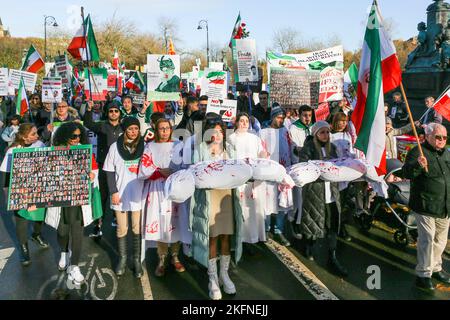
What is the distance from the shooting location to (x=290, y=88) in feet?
23.9

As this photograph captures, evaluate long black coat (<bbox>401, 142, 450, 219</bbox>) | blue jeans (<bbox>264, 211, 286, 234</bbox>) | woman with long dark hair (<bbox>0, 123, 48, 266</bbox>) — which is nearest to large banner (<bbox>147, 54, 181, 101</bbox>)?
woman with long dark hair (<bbox>0, 123, 48, 266</bbox>)

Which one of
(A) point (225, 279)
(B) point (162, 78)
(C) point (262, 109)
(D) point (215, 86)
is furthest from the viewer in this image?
(C) point (262, 109)

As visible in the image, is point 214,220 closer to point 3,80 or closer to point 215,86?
point 215,86

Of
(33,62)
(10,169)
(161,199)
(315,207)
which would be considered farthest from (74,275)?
(33,62)

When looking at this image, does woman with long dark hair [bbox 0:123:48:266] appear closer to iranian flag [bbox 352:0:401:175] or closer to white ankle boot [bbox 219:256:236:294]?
white ankle boot [bbox 219:256:236:294]

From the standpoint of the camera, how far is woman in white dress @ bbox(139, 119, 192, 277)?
4426 mm

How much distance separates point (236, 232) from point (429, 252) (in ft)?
7.12

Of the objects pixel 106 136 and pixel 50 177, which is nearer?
pixel 50 177

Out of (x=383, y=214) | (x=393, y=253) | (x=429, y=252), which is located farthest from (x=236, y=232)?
(x=383, y=214)

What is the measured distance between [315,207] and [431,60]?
42.6 feet

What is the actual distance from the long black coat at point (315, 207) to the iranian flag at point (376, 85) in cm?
61

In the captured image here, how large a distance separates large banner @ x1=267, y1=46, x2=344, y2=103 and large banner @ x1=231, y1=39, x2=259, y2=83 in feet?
1.17

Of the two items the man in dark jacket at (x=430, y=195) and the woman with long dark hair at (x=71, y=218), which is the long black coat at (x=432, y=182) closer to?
the man in dark jacket at (x=430, y=195)
